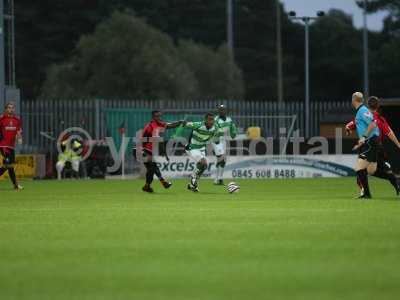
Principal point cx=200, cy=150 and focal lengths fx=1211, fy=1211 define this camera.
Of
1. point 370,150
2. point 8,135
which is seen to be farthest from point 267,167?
point 370,150

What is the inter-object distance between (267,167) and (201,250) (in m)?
27.0

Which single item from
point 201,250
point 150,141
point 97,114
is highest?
point 97,114

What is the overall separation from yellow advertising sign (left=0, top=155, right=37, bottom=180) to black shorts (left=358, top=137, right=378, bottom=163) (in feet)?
65.4

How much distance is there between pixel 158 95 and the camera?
76.1m

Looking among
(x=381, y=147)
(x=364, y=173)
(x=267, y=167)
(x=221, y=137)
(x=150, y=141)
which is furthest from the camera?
(x=267, y=167)

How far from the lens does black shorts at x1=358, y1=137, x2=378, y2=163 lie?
2384 centimetres

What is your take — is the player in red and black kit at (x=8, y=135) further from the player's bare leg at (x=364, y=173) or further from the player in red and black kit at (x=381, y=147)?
the player's bare leg at (x=364, y=173)

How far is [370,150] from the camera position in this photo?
78.3 feet

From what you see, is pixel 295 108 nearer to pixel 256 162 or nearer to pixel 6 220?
pixel 256 162

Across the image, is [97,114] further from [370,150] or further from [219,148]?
[370,150]

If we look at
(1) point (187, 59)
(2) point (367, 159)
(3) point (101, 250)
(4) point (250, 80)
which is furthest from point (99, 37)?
(3) point (101, 250)

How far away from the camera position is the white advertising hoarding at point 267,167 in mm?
40344

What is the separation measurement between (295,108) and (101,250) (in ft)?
106

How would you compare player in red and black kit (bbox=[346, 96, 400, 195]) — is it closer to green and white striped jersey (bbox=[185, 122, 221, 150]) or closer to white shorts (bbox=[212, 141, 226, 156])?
green and white striped jersey (bbox=[185, 122, 221, 150])
